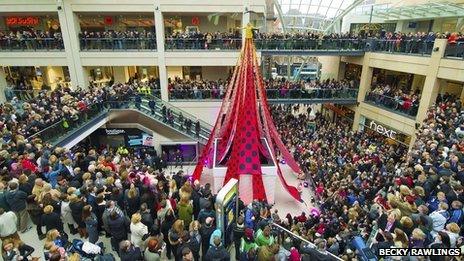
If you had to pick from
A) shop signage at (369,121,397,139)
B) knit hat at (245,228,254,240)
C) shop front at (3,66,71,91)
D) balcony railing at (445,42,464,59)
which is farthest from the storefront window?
shop front at (3,66,71,91)

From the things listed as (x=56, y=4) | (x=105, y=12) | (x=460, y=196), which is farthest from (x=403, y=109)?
(x=56, y=4)

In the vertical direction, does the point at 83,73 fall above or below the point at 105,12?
below

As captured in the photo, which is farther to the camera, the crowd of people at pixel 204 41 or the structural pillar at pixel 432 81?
the crowd of people at pixel 204 41

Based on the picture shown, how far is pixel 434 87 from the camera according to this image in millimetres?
16297

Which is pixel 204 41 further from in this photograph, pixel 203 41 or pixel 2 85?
pixel 2 85

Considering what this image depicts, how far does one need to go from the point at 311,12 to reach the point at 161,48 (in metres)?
27.2

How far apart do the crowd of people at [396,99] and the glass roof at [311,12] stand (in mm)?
19732

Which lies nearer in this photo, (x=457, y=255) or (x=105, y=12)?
(x=457, y=255)

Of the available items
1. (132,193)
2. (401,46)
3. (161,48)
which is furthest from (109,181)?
(401,46)

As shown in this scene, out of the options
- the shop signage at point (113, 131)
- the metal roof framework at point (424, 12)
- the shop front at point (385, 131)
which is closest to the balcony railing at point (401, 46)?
the metal roof framework at point (424, 12)

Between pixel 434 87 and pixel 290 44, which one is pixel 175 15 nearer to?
pixel 290 44

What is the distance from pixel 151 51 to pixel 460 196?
58.5 ft

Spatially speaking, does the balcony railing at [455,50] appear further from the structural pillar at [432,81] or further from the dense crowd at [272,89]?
the dense crowd at [272,89]

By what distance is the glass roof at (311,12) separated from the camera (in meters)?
38.1
